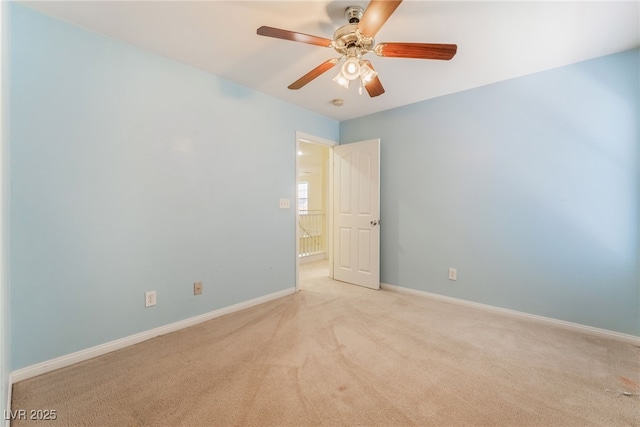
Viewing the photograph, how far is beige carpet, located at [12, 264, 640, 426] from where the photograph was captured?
1.46 meters

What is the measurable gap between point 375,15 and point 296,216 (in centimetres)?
243

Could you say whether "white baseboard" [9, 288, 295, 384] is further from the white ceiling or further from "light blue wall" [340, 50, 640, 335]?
the white ceiling

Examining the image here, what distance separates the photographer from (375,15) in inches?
55.7

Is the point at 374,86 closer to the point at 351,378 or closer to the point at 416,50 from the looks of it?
the point at 416,50

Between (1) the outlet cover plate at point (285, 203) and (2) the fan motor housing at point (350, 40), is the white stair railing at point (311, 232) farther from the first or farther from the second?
(2) the fan motor housing at point (350, 40)

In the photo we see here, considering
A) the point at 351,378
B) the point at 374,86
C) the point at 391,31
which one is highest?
the point at 391,31

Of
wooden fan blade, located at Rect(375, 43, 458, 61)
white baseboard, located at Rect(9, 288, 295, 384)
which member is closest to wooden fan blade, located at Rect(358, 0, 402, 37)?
wooden fan blade, located at Rect(375, 43, 458, 61)

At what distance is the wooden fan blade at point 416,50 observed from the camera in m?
1.63

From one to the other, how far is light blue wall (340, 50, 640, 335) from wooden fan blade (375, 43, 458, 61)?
61.8 inches

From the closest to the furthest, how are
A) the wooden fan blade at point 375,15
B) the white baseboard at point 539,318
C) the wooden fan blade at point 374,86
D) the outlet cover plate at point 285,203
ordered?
the wooden fan blade at point 375,15 < the wooden fan blade at point 374,86 < the white baseboard at point 539,318 < the outlet cover plate at point 285,203

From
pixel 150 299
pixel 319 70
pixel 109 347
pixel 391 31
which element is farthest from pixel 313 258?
pixel 391 31

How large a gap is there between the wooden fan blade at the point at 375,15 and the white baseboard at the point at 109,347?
8.72ft

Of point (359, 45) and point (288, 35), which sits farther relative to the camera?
point (359, 45)

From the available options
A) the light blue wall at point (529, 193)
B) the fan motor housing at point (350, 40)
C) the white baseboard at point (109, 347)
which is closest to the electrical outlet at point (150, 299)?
the white baseboard at point (109, 347)
